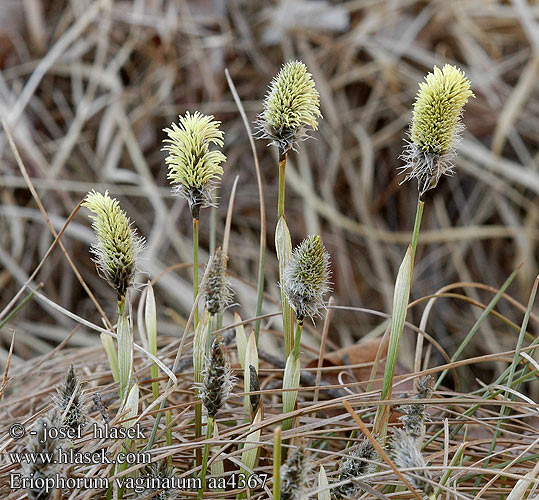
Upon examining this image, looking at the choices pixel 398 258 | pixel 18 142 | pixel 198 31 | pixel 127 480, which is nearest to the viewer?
pixel 127 480

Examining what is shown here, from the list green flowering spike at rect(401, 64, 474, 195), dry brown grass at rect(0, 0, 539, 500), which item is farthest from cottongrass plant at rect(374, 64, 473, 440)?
dry brown grass at rect(0, 0, 539, 500)

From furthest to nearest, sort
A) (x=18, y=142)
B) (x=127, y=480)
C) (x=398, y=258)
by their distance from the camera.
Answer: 1. (x=398, y=258)
2. (x=18, y=142)
3. (x=127, y=480)

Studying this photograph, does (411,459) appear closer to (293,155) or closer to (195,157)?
(195,157)

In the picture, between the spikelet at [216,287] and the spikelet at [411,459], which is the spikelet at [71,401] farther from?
the spikelet at [411,459]

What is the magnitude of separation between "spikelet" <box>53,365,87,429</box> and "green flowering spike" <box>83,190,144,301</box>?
65 millimetres

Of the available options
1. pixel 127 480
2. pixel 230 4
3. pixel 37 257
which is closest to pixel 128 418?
pixel 127 480

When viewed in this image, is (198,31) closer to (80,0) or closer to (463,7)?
(80,0)

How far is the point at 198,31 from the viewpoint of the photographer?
4.81 feet

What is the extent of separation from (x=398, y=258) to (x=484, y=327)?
9.3 inches

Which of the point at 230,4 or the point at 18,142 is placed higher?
the point at 230,4

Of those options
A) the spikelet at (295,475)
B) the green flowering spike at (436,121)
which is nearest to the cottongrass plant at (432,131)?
the green flowering spike at (436,121)

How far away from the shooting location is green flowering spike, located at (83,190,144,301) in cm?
39

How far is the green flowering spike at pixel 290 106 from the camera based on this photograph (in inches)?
15.4

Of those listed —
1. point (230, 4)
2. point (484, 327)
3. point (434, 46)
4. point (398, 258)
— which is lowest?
point (484, 327)
